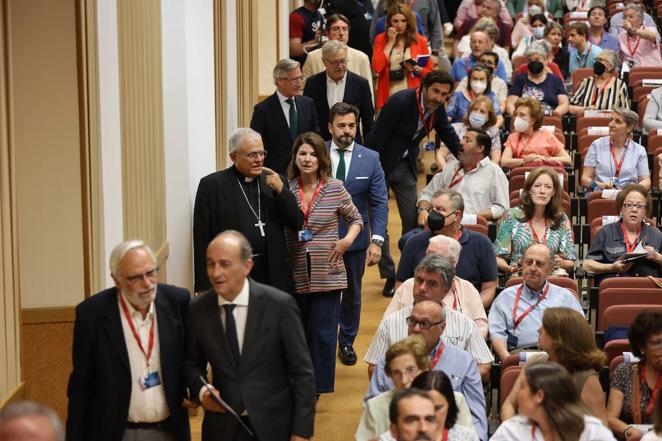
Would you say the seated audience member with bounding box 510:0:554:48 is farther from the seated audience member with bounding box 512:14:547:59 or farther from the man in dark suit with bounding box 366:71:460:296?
the man in dark suit with bounding box 366:71:460:296

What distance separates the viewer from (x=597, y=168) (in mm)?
9523

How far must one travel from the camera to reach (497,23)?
50.1ft

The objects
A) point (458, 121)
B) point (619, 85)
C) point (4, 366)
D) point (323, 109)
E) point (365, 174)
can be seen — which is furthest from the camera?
point (619, 85)

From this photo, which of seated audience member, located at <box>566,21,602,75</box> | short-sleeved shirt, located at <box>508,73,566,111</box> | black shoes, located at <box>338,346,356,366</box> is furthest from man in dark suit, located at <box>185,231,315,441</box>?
seated audience member, located at <box>566,21,602,75</box>

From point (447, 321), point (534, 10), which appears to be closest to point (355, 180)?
point (447, 321)

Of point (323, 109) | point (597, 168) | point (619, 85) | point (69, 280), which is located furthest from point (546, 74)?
point (69, 280)

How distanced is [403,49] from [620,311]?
5.33m

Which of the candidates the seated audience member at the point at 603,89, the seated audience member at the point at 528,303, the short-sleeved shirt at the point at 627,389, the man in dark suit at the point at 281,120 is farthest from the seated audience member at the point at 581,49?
the short-sleeved shirt at the point at 627,389

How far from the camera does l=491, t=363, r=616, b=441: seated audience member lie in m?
4.25

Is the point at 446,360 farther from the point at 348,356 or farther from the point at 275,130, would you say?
the point at 275,130

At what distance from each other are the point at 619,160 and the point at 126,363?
6001 mm

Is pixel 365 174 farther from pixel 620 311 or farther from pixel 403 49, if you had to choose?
pixel 403 49

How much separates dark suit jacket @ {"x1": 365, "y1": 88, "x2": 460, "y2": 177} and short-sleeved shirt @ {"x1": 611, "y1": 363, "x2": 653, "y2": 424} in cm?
325

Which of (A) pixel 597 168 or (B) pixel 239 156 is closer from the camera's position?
(B) pixel 239 156
